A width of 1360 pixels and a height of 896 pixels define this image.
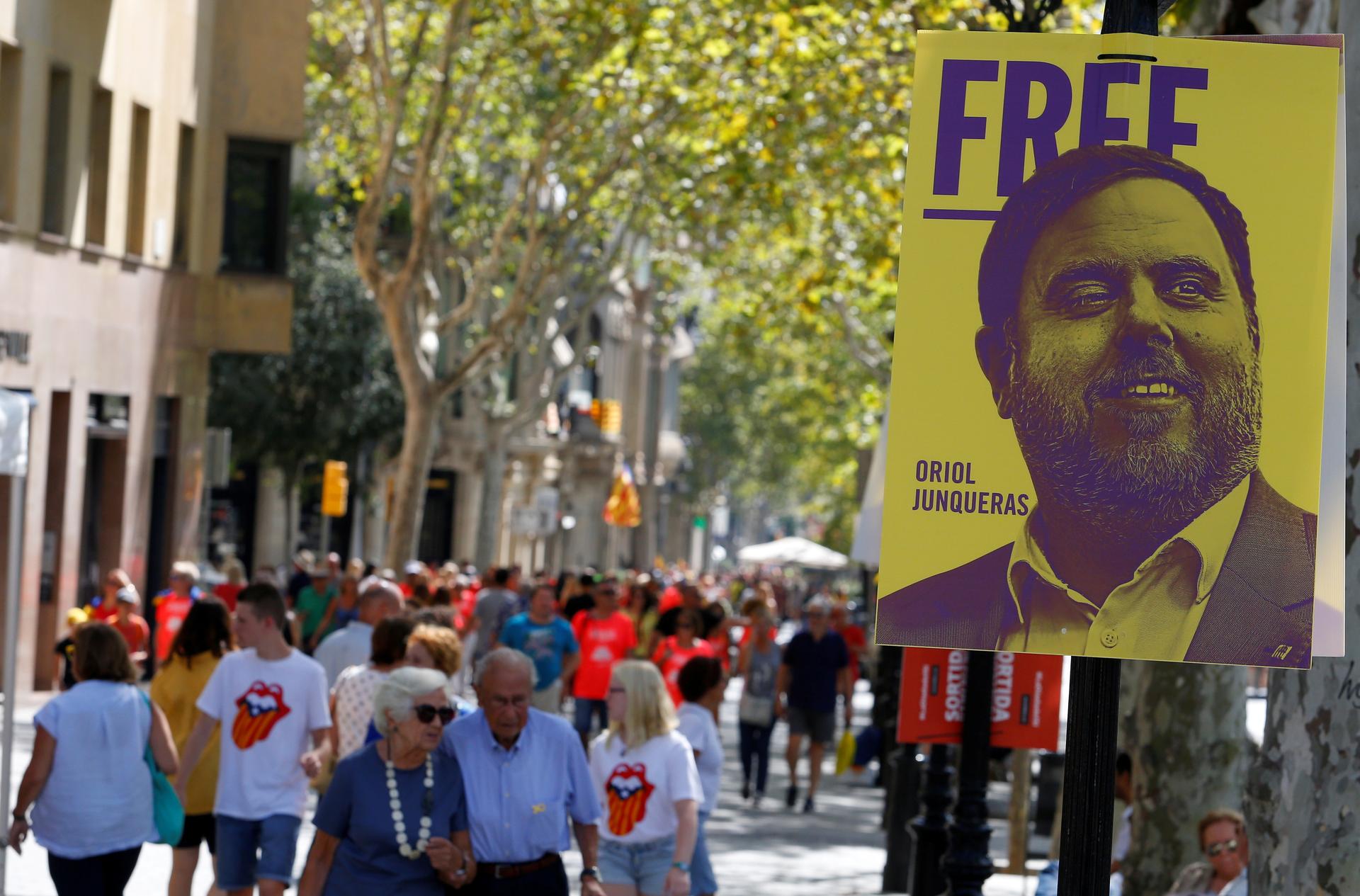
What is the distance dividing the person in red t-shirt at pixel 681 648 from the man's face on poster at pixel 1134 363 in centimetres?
1140

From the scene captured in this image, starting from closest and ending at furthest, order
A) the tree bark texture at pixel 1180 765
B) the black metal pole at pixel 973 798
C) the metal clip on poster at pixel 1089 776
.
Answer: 1. the metal clip on poster at pixel 1089 776
2. the black metal pole at pixel 973 798
3. the tree bark texture at pixel 1180 765

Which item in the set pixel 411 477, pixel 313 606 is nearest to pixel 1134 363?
pixel 313 606

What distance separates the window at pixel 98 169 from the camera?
2395 centimetres

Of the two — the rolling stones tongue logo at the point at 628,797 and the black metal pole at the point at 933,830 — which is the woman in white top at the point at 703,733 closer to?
the rolling stones tongue logo at the point at 628,797

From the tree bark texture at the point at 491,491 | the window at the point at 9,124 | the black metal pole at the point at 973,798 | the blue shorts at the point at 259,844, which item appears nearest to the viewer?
the blue shorts at the point at 259,844

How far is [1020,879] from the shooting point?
14188 millimetres

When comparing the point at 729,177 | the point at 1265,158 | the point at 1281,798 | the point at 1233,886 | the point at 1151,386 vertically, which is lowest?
the point at 1233,886

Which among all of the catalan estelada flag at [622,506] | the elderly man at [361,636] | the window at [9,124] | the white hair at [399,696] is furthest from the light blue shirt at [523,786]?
the catalan estelada flag at [622,506]

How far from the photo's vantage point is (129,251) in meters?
25.2

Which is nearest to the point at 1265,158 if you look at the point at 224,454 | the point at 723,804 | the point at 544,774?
the point at 544,774

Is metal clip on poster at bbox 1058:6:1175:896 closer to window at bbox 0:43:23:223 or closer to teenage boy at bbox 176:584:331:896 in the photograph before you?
teenage boy at bbox 176:584:331:896

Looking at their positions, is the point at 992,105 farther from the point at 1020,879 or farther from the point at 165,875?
the point at 1020,879

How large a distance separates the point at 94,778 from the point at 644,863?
221 centimetres

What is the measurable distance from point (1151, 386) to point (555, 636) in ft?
42.4
